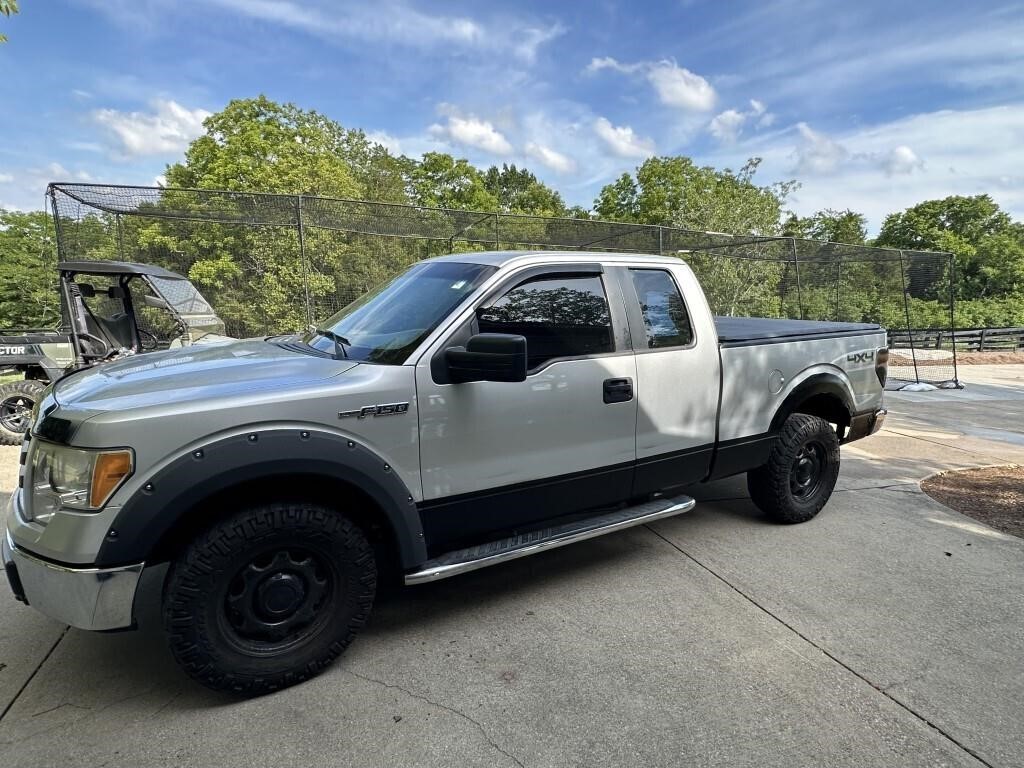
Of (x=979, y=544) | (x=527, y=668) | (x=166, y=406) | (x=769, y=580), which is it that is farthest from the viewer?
(x=979, y=544)

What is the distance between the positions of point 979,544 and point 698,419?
232 centimetres

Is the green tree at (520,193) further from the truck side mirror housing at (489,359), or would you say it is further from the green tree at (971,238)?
the truck side mirror housing at (489,359)

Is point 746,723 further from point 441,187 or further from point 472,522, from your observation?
point 441,187

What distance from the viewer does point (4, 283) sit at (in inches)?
1243

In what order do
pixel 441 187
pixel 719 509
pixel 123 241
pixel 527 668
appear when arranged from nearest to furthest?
pixel 527 668 → pixel 719 509 → pixel 123 241 → pixel 441 187

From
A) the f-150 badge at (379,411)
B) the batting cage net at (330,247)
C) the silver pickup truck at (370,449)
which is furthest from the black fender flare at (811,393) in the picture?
the batting cage net at (330,247)

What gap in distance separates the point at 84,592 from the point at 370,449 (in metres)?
1.10

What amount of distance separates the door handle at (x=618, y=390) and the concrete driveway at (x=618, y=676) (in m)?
1.11

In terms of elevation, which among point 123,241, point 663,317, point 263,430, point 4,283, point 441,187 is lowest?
point 263,430

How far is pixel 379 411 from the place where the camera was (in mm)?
2449

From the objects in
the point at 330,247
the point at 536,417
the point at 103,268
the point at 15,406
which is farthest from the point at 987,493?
the point at 15,406

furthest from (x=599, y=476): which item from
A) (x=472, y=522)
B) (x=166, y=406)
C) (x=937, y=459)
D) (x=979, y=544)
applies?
(x=937, y=459)

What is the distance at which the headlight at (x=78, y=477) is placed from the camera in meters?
1.99

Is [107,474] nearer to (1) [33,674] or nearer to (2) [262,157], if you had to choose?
(1) [33,674]
